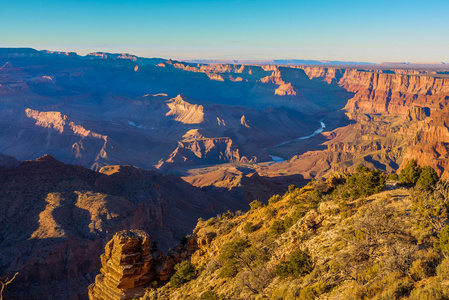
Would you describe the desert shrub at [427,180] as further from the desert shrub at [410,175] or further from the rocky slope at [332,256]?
the rocky slope at [332,256]

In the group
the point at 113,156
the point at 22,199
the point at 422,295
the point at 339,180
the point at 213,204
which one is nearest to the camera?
the point at 422,295

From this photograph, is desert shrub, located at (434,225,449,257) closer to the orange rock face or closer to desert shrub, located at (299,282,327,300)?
desert shrub, located at (299,282,327,300)

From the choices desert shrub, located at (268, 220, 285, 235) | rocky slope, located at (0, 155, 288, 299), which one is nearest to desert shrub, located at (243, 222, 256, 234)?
desert shrub, located at (268, 220, 285, 235)

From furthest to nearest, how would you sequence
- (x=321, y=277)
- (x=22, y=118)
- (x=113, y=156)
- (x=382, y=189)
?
(x=22, y=118) → (x=113, y=156) → (x=382, y=189) → (x=321, y=277)

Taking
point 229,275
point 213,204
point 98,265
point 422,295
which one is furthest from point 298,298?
point 213,204

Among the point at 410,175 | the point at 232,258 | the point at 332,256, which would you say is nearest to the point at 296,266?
the point at 332,256

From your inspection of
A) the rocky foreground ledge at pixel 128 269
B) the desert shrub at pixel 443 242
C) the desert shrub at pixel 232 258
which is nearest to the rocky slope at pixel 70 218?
the rocky foreground ledge at pixel 128 269

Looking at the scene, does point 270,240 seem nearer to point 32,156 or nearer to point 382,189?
point 382,189
